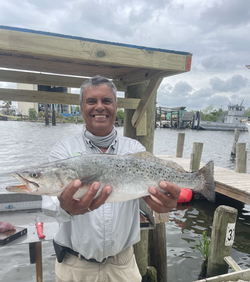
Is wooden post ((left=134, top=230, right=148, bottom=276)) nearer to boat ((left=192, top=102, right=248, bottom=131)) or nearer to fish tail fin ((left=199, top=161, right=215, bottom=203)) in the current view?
fish tail fin ((left=199, top=161, right=215, bottom=203))

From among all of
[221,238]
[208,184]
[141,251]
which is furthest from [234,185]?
[208,184]

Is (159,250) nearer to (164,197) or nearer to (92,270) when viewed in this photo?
(92,270)

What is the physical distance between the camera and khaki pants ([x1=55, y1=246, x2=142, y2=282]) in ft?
8.61

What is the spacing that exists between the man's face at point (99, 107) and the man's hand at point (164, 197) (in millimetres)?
901

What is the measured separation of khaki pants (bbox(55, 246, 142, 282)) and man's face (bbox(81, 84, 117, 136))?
1.47m

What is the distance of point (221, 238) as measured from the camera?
582cm

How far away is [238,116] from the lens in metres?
69.8

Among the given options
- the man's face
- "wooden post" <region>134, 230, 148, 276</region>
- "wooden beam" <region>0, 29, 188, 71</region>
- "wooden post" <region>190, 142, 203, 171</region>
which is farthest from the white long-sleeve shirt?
"wooden post" <region>190, 142, 203, 171</region>

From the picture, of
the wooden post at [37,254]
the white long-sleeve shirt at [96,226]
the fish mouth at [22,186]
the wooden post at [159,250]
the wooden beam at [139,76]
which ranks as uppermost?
the wooden beam at [139,76]

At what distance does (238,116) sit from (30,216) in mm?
74088

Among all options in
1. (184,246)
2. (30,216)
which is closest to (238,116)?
(184,246)

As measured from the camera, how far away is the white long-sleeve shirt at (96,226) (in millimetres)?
2457

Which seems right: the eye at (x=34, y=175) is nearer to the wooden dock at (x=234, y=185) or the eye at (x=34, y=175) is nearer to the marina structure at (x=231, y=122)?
the wooden dock at (x=234, y=185)

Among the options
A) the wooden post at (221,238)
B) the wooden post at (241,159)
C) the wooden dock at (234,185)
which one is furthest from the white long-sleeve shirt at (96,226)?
the wooden post at (241,159)
